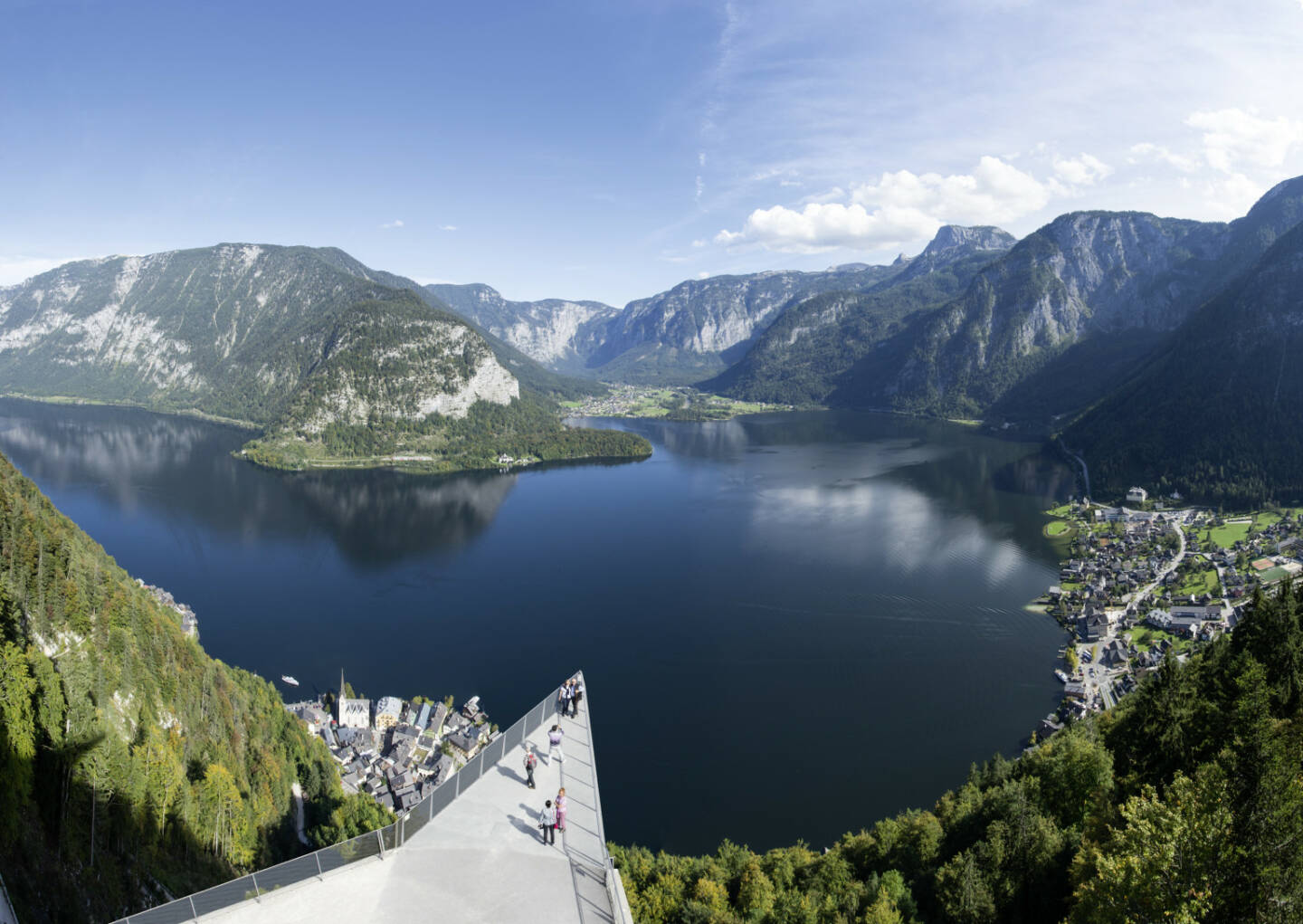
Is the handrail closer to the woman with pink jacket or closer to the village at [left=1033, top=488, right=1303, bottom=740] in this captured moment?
the woman with pink jacket

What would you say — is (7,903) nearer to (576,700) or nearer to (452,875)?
(452,875)

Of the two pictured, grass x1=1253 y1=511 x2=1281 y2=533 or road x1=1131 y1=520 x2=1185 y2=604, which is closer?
road x1=1131 y1=520 x2=1185 y2=604

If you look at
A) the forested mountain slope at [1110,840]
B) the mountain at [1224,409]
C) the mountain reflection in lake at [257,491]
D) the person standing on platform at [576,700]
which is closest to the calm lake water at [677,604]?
the mountain reflection in lake at [257,491]

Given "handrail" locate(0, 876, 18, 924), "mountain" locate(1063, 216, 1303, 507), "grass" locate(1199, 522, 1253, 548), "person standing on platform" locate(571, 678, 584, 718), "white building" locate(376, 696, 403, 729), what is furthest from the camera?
"mountain" locate(1063, 216, 1303, 507)

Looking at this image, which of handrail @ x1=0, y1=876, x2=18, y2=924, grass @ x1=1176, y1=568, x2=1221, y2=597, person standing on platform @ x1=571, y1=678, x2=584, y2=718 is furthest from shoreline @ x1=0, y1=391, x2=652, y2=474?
person standing on platform @ x1=571, y1=678, x2=584, y2=718

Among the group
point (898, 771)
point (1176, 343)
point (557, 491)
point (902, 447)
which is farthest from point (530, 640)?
point (1176, 343)

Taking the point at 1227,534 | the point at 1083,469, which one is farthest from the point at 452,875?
the point at 1083,469
